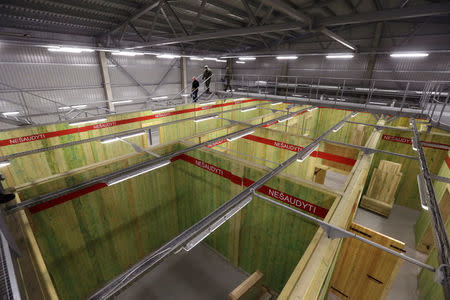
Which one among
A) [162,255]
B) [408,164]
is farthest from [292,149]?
[162,255]

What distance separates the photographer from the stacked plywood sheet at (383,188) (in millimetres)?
6820

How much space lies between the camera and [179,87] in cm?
1716

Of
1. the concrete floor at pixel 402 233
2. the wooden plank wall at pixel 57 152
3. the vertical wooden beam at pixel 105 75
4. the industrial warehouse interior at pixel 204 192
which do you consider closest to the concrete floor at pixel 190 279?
the industrial warehouse interior at pixel 204 192

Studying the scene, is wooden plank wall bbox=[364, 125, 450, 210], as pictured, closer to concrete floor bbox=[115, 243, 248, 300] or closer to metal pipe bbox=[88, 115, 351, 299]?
concrete floor bbox=[115, 243, 248, 300]

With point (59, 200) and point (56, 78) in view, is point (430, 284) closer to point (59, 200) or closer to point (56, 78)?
point (59, 200)

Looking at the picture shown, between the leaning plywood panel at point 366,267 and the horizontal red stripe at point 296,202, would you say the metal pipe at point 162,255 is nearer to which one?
the horizontal red stripe at point 296,202

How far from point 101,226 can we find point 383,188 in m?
8.57

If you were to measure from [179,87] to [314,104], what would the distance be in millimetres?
10983

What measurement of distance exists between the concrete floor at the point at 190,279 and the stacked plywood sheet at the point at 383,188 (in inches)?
209

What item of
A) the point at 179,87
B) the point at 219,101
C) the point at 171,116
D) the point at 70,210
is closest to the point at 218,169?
the point at 70,210

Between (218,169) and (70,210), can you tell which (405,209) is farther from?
(70,210)

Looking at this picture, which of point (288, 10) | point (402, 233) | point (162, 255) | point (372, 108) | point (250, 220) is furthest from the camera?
point (372, 108)

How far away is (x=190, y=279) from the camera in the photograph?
518 centimetres

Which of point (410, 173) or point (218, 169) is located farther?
point (410, 173)
